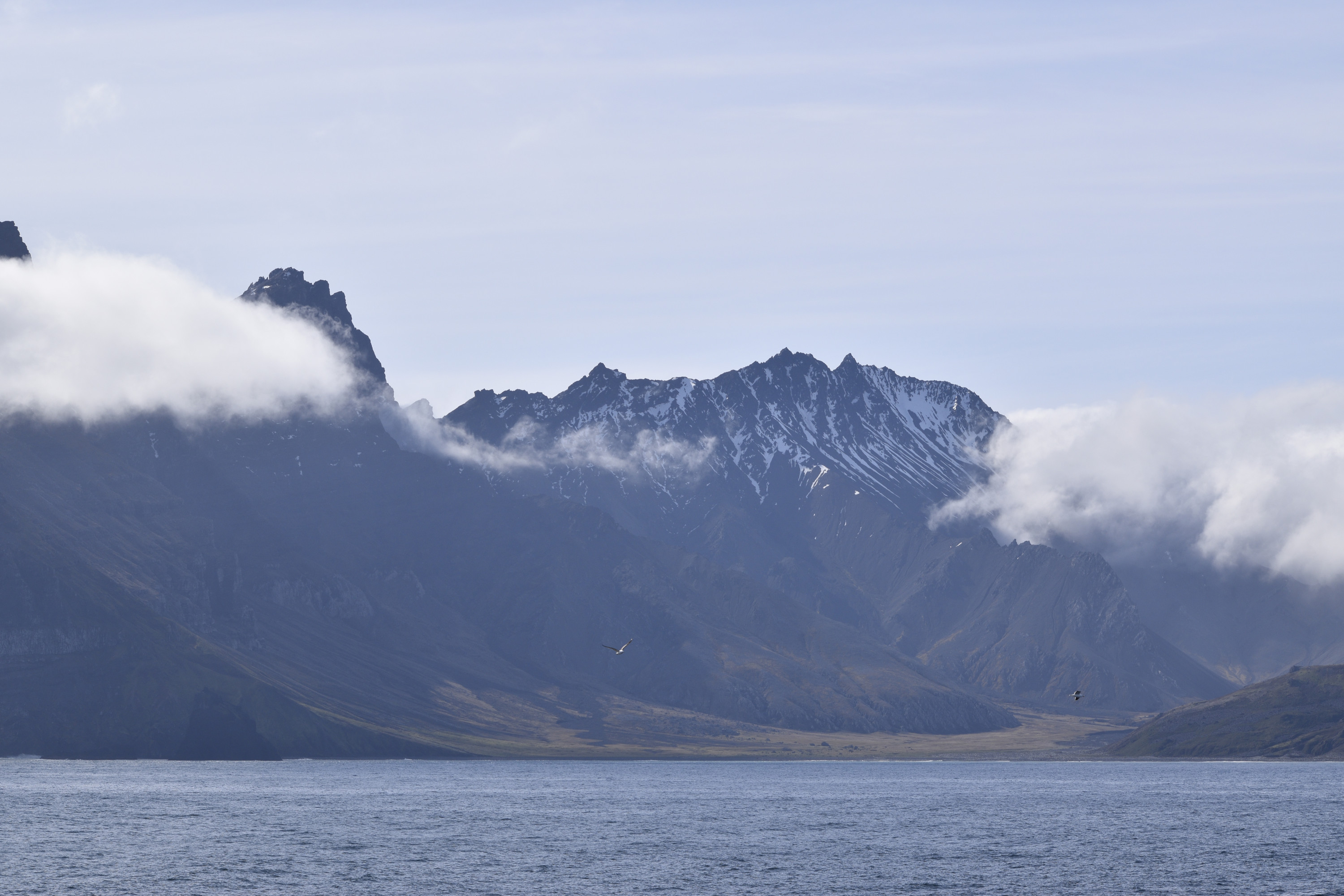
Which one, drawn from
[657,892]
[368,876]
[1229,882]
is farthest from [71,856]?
[1229,882]

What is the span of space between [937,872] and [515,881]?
5117cm

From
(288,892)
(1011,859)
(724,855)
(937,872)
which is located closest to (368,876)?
(288,892)

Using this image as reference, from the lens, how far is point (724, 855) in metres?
200

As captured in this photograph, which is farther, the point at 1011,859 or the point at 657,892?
the point at 1011,859

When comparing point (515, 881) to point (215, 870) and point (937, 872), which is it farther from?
point (937, 872)

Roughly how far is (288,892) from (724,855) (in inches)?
2447

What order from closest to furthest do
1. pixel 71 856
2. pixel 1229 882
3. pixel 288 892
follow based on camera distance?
pixel 288 892 < pixel 1229 882 < pixel 71 856

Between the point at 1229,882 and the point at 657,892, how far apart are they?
66.3 meters

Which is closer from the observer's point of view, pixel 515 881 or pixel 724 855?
pixel 515 881

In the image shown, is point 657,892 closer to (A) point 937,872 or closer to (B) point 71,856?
(A) point 937,872

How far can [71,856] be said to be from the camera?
18862 cm

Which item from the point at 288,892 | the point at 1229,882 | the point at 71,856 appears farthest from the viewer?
the point at 71,856

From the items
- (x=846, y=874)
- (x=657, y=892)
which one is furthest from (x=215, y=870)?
(x=846, y=874)

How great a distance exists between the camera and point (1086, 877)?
178 metres
